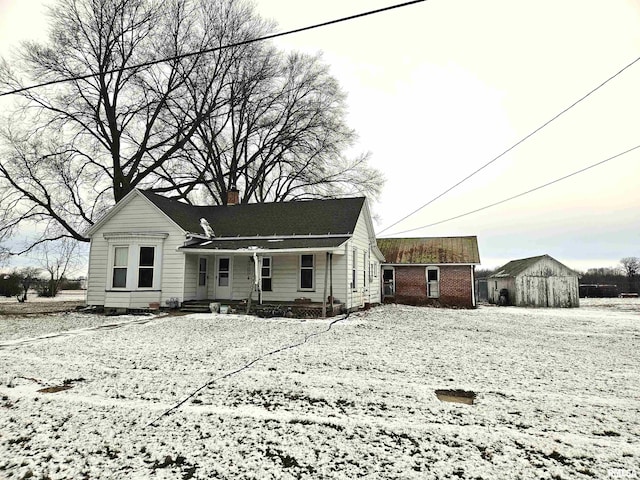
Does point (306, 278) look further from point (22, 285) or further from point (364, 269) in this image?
point (22, 285)

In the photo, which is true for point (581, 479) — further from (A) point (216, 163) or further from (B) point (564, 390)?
(A) point (216, 163)

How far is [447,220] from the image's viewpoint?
94.1ft

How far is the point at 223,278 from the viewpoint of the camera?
55.5 feet

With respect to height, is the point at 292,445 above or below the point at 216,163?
below

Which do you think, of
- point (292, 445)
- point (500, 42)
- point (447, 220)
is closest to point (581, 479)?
point (292, 445)

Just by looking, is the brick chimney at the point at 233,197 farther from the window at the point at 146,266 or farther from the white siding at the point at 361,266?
the white siding at the point at 361,266

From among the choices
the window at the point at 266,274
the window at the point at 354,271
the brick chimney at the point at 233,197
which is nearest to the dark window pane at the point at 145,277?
the window at the point at 266,274

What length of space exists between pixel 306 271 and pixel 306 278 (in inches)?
11.4

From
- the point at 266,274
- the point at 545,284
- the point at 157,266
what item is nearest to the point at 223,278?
the point at 266,274

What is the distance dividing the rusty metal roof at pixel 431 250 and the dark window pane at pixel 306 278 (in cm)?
1028

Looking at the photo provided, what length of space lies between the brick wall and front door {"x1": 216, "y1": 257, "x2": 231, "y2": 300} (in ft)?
39.6

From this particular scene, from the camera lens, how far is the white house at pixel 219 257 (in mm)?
15188

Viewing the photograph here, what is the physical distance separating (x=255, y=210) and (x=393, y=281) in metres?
10.7

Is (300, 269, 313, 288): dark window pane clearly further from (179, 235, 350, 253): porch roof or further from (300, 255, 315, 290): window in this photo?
(179, 235, 350, 253): porch roof
